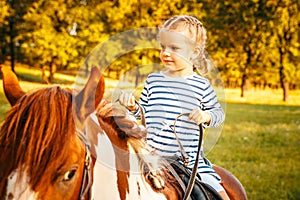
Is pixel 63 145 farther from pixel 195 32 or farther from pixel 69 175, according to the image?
pixel 195 32

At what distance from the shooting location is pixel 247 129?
1666 centimetres

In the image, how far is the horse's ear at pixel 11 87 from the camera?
191 cm

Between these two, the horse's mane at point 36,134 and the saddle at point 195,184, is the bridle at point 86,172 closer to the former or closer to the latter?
the horse's mane at point 36,134

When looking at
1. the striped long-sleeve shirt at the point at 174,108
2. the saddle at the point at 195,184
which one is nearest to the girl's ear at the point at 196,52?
the striped long-sleeve shirt at the point at 174,108

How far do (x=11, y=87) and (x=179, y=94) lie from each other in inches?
46.2

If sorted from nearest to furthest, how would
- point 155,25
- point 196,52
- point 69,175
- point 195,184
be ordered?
point 69,175
point 195,184
point 196,52
point 155,25

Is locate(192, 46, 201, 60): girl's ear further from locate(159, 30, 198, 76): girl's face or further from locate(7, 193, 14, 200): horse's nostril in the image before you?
locate(7, 193, 14, 200): horse's nostril

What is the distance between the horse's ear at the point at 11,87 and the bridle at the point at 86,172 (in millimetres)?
329

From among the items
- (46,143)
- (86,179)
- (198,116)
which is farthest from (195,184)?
(46,143)

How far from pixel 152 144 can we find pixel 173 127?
0.17m

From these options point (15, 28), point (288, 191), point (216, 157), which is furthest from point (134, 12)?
point (288, 191)

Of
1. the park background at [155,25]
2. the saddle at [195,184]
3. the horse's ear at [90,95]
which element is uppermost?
the park background at [155,25]

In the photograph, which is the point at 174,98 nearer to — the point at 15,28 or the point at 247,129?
the point at 247,129

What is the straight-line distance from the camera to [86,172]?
1.82m
